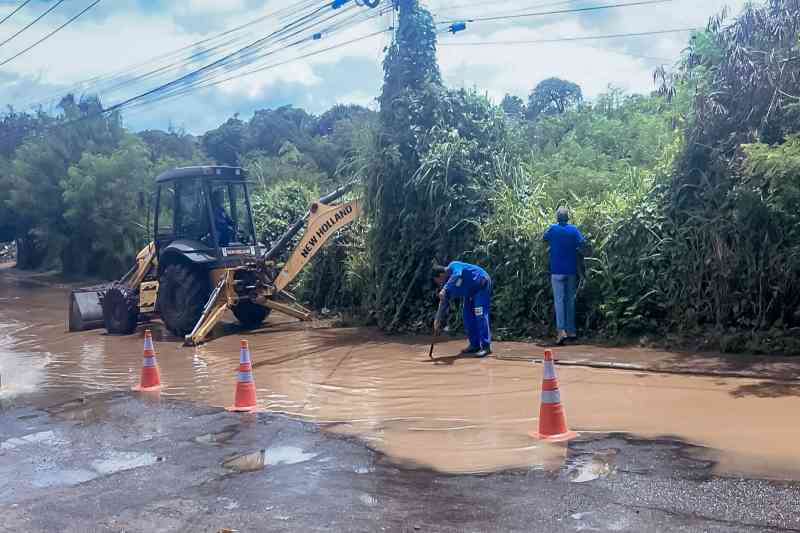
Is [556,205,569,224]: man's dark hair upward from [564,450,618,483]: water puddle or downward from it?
upward

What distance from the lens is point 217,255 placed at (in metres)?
14.6

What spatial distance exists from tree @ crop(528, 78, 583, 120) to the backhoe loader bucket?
39.9 feet

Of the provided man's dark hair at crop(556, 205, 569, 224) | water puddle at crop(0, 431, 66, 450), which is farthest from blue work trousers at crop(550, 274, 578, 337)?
water puddle at crop(0, 431, 66, 450)

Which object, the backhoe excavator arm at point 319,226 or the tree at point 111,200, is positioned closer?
the backhoe excavator arm at point 319,226

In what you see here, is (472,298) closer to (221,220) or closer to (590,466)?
(590,466)

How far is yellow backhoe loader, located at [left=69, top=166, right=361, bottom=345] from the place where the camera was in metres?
14.4

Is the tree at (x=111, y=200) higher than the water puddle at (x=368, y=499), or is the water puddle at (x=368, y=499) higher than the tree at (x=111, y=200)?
the tree at (x=111, y=200)

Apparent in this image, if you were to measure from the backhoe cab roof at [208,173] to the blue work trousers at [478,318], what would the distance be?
19.7 feet

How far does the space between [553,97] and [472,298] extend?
2033cm

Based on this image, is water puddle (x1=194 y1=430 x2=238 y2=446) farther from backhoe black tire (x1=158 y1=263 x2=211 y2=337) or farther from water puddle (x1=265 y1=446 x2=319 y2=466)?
backhoe black tire (x1=158 y1=263 x2=211 y2=337)

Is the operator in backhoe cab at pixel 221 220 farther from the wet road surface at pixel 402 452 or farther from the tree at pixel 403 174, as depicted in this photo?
the wet road surface at pixel 402 452

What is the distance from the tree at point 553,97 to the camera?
2367 centimetres

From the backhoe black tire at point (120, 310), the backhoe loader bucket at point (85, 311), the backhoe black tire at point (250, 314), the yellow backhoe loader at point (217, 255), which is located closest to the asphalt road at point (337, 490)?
the yellow backhoe loader at point (217, 255)

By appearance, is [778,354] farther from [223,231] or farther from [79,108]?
[79,108]
